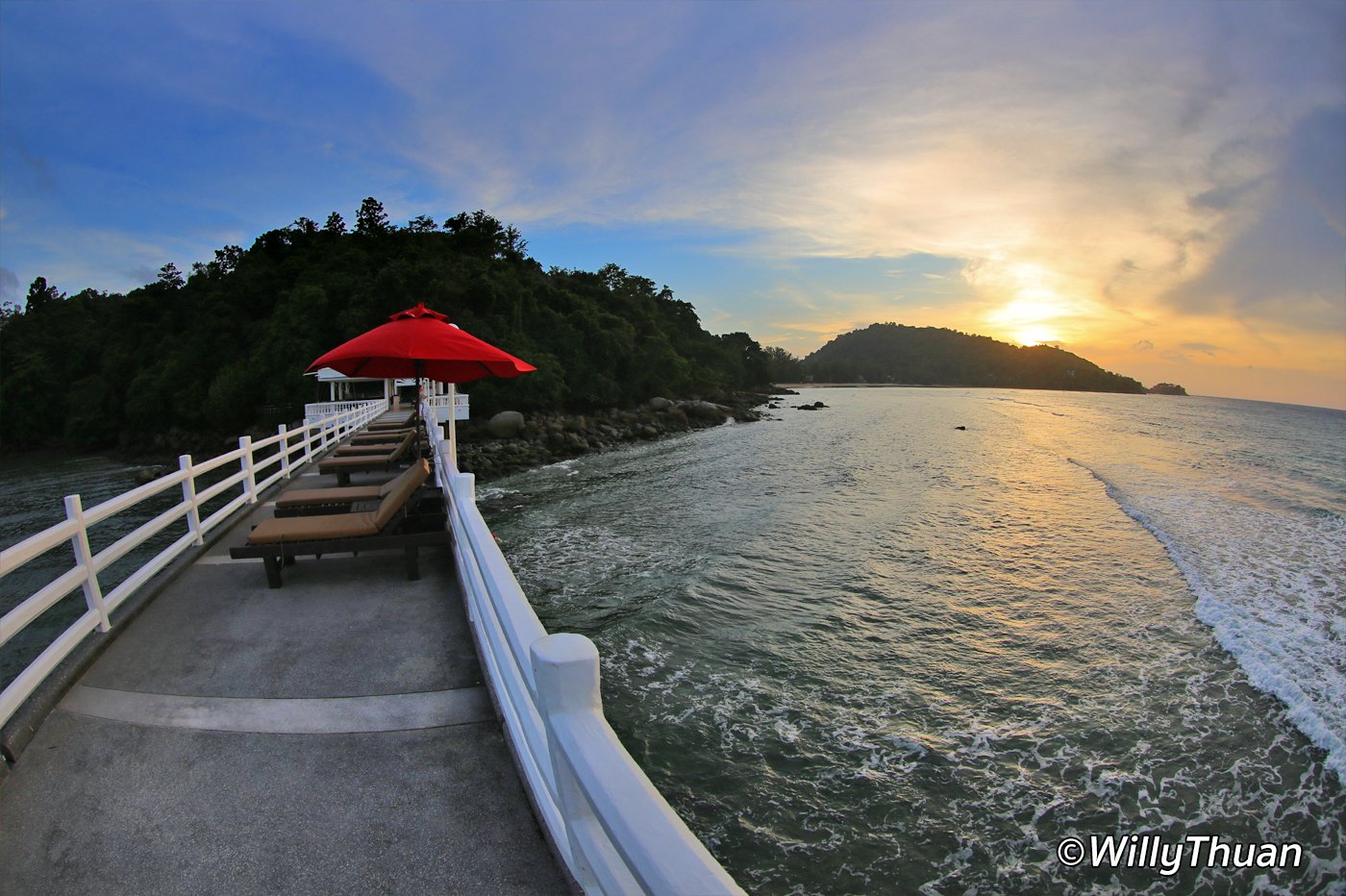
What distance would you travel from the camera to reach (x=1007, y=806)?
18.0ft

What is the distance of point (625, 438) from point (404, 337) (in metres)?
30.9

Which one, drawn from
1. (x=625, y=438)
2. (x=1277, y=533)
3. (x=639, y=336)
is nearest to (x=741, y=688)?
(x=1277, y=533)

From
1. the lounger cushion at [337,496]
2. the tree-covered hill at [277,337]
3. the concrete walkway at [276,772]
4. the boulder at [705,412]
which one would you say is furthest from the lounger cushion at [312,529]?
the boulder at [705,412]

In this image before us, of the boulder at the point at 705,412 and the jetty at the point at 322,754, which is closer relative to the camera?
the jetty at the point at 322,754

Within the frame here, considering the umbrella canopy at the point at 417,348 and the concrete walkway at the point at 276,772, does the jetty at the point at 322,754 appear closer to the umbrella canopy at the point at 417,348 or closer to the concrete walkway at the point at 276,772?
the concrete walkway at the point at 276,772

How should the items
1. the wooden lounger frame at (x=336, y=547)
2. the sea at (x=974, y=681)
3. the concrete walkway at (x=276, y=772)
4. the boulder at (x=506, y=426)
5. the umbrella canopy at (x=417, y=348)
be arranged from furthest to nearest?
the boulder at (x=506, y=426), the umbrella canopy at (x=417, y=348), the wooden lounger frame at (x=336, y=547), the sea at (x=974, y=681), the concrete walkway at (x=276, y=772)

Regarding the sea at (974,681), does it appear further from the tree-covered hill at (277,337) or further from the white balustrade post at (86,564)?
the tree-covered hill at (277,337)

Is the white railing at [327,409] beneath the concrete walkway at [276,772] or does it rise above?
above

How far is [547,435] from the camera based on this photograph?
34031 millimetres

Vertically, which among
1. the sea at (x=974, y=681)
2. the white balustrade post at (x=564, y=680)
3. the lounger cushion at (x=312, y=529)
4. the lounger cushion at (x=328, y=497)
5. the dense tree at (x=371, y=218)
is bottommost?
the sea at (x=974, y=681)

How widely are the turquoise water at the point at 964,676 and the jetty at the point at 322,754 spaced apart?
298 centimetres

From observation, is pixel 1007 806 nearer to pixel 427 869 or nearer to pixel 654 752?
pixel 654 752

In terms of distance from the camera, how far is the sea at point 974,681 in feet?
16.9

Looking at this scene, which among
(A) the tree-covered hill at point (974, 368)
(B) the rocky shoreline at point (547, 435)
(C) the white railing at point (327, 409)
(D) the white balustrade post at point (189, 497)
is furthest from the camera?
(A) the tree-covered hill at point (974, 368)
